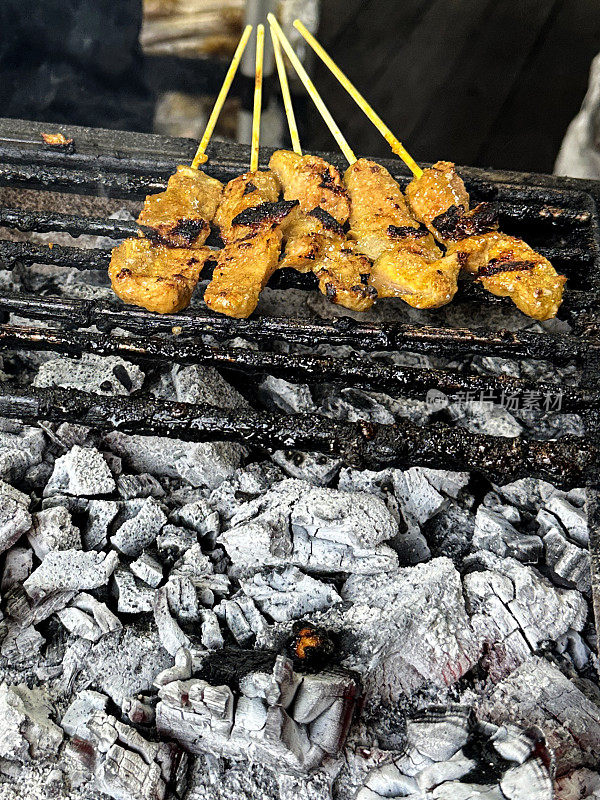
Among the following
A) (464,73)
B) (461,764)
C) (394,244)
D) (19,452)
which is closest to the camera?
(461,764)

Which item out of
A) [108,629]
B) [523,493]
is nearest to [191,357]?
[108,629]

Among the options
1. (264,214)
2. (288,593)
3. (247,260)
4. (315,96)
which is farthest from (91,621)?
(315,96)

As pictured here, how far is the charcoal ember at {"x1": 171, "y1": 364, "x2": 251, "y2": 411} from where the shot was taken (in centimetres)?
241

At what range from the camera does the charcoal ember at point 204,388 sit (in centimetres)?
241

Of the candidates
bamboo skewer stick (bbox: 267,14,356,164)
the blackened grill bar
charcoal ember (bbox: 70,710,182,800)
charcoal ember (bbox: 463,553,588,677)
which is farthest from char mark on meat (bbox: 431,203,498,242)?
A: charcoal ember (bbox: 70,710,182,800)

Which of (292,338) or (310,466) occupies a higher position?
(292,338)

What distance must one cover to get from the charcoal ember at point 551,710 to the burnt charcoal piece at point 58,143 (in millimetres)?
2432

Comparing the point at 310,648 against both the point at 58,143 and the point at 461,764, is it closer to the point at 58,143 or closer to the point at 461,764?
the point at 461,764

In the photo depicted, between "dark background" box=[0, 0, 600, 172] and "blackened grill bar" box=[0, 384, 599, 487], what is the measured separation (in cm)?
317

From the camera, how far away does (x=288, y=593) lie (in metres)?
2.00

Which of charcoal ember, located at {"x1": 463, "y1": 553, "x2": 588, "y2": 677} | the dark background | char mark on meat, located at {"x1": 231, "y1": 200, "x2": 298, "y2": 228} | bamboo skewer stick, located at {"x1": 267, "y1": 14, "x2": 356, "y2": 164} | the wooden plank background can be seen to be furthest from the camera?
the wooden plank background

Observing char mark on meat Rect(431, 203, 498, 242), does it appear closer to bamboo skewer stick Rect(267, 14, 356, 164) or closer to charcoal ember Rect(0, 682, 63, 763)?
bamboo skewer stick Rect(267, 14, 356, 164)

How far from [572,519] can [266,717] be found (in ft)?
3.69

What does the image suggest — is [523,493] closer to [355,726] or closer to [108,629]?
[355,726]
